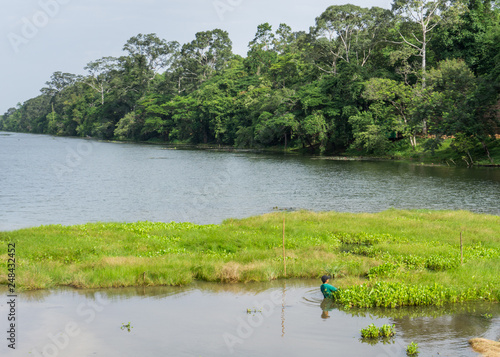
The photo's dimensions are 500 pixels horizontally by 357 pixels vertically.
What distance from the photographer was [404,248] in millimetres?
20859

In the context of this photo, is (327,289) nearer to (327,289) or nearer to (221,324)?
(327,289)

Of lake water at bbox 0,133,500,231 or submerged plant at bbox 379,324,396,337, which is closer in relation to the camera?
submerged plant at bbox 379,324,396,337

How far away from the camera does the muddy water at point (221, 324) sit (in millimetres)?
12266

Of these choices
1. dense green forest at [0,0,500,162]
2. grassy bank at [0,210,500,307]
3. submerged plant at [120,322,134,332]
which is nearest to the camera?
submerged plant at [120,322,134,332]

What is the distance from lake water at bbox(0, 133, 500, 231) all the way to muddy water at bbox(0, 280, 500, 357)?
48.1 ft

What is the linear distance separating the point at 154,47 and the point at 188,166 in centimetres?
8994

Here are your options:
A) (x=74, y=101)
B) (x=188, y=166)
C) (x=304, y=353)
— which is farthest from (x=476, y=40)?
(x=74, y=101)

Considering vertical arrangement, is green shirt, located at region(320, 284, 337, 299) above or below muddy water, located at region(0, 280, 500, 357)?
above

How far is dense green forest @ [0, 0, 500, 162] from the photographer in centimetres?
6103

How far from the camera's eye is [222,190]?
149ft

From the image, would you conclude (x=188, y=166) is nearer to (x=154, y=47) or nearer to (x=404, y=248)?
(x=404, y=248)

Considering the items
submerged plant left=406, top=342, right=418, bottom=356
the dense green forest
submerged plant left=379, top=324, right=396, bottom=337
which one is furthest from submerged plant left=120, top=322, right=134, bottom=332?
the dense green forest

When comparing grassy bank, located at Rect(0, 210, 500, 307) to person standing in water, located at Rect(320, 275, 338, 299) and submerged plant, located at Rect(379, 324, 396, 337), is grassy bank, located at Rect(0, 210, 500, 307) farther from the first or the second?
submerged plant, located at Rect(379, 324, 396, 337)

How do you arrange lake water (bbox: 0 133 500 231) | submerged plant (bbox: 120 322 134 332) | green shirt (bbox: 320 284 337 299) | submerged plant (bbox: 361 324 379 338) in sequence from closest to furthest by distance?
1. submerged plant (bbox: 361 324 379 338)
2. submerged plant (bbox: 120 322 134 332)
3. green shirt (bbox: 320 284 337 299)
4. lake water (bbox: 0 133 500 231)
